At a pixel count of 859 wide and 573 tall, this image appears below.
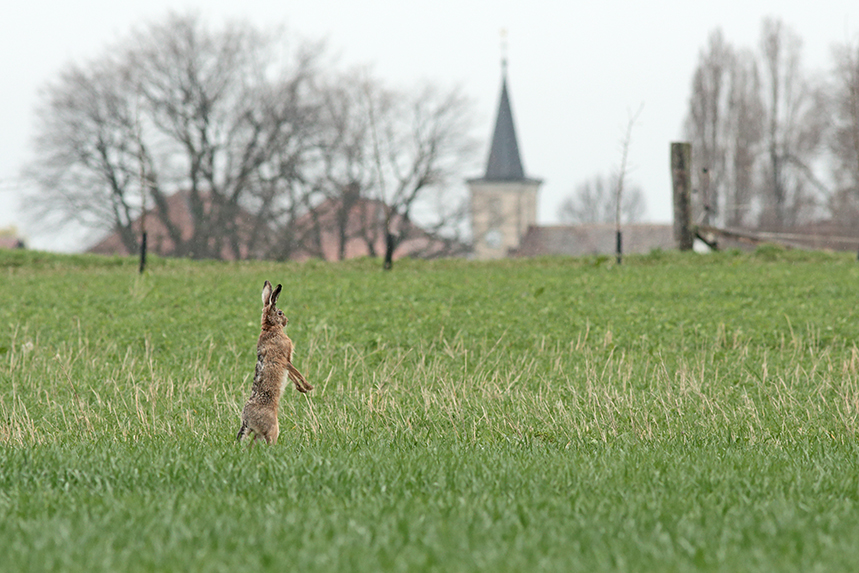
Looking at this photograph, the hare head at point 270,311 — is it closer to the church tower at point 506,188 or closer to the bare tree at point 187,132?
the bare tree at point 187,132

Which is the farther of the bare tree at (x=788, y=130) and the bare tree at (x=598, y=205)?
the bare tree at (x=598, y=205)

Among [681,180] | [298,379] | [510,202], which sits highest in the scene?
[510,202]

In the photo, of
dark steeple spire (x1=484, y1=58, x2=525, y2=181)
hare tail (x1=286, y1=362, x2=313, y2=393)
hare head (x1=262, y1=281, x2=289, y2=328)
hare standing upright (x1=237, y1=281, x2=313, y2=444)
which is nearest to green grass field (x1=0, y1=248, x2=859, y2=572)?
hare standing upright (x1=237, y1=281, x2=313, y2=444)

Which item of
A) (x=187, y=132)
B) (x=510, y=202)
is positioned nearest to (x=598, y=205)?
(x=510, y=202)

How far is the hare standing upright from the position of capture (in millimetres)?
5633

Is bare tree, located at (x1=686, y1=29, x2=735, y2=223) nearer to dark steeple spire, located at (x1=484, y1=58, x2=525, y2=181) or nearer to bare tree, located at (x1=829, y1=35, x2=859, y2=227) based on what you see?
bare tree, located at (x1=829, y1=35, x2=859, y2=227)

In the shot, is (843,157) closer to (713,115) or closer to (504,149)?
(713,115)

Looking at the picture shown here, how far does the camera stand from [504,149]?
3265 inches

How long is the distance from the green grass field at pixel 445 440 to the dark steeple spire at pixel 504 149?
6295cm

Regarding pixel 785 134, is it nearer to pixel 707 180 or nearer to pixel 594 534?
pixel 707 180

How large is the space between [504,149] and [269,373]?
78.9 meters

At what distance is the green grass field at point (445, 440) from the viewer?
11.7 ft

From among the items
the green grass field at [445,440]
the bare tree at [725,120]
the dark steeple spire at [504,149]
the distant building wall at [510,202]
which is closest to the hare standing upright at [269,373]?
the green grass field at [445,440]

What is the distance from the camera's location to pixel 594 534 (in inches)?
145
